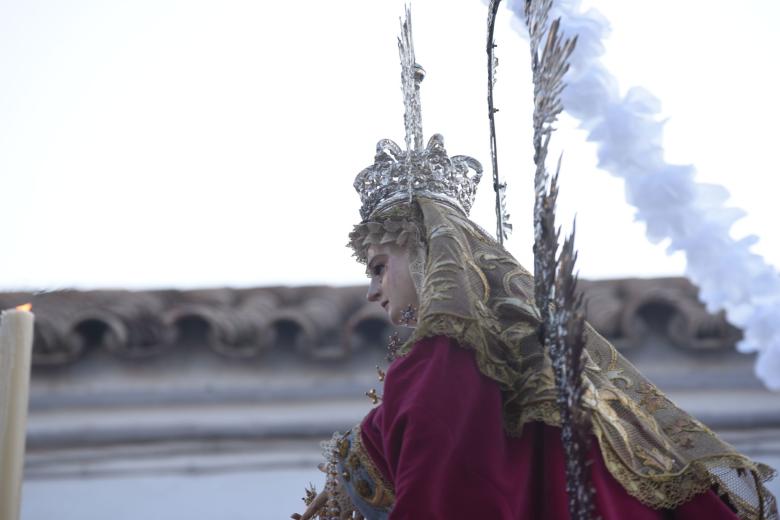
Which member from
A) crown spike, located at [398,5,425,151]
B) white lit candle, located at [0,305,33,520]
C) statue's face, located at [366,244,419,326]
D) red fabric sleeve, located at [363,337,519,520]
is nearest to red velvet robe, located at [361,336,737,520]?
red fabric sleeve, located at [363,337,519,520]

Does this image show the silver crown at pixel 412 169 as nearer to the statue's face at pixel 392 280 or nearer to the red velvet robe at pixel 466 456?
the statue's face at pixel 392 280

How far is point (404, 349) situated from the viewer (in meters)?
2.61

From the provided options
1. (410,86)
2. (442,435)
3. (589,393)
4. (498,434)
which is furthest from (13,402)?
(410,86)

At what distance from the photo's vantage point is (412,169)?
10.7 feet

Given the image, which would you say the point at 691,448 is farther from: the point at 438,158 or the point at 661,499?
the point at 438,158

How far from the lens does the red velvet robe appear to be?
2330mm

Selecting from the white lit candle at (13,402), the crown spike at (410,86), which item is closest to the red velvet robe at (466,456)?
the white lit candle at (13,402)

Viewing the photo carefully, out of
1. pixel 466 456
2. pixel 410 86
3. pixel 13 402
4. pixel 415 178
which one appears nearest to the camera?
pixel 13 402

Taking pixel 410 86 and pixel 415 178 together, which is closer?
pixel 415 178

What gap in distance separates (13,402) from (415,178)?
145 cm

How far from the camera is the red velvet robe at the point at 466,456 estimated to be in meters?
2.33

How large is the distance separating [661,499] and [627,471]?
0.09 m

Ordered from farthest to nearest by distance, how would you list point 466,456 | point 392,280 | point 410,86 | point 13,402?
1. point 410,86
2. point 392,280
3. point 466,456
4. point 13,402

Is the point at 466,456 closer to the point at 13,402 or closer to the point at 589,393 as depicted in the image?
the point at 589,393
